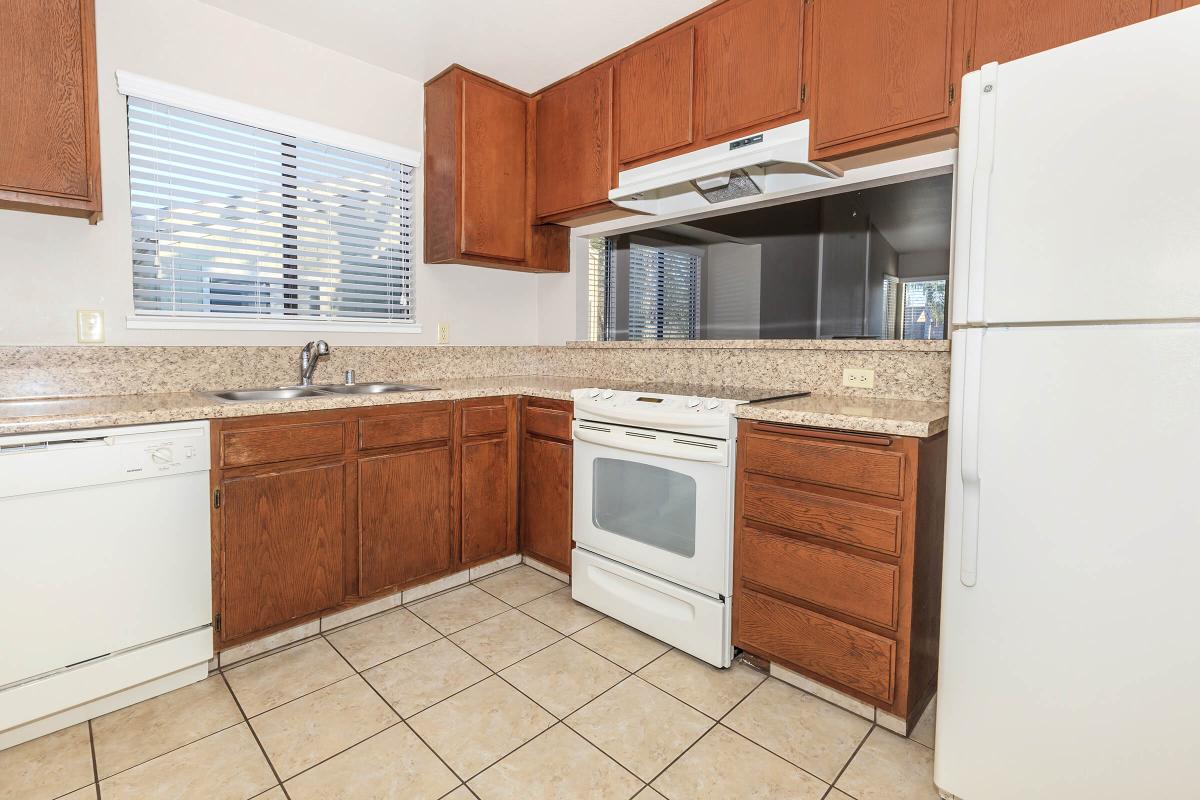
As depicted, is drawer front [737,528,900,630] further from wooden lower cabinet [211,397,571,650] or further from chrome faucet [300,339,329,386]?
→ chrome faucet [300,339,329,386]

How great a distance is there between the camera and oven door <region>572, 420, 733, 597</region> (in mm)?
2010

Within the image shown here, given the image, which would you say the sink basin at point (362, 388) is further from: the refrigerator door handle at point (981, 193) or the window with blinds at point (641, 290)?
the refrigerator door handle at point (981, 193)

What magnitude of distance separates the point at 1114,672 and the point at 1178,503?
375mm

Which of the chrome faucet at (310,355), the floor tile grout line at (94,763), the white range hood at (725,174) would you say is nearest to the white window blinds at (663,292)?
the white range hood at (725,174)

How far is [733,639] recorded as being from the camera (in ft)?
6.66

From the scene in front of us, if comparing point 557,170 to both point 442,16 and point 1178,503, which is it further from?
point 1178,503

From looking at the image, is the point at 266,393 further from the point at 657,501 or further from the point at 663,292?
the point at 663,292

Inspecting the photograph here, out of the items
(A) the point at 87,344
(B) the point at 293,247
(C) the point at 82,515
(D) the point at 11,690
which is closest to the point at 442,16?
(B) the point at 293,247

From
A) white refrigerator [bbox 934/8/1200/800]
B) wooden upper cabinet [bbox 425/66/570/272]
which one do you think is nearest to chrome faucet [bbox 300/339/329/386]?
wooden upper cabinet [bbox 425/66/570/272]

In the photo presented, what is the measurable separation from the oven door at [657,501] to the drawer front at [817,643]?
0.42 feet

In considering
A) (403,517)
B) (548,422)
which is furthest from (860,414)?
(403,517)

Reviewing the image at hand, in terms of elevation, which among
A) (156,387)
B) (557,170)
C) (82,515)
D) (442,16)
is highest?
(442,16)

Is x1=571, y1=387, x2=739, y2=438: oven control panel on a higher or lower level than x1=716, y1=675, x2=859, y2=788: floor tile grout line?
higher

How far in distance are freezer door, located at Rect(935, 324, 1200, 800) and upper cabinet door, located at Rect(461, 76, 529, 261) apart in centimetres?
230
